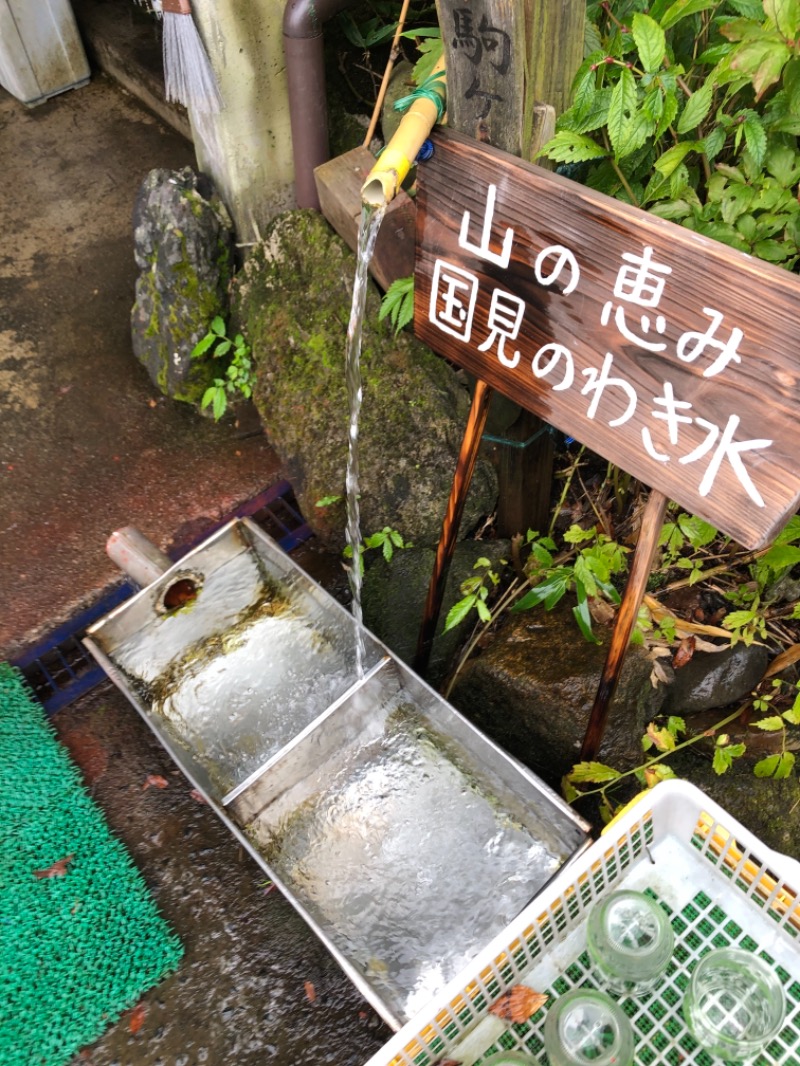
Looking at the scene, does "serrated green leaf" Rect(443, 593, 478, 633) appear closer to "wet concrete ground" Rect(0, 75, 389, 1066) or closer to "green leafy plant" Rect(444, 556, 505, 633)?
"green leafy plant" Rect(444, 556, 505, 633)

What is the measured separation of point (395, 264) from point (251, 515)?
1361mm

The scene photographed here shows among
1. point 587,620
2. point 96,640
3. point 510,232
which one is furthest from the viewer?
point 96,640

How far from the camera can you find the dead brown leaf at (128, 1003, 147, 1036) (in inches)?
106

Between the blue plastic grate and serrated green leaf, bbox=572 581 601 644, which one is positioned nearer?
serrated green leaf, bbox=572 581 601 644

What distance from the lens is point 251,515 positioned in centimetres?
406

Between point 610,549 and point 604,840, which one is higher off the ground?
point 604,840

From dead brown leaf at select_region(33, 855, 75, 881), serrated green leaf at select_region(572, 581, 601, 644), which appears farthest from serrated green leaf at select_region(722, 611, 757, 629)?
dead brown leaf at select_region(33, 855, 75, 881)

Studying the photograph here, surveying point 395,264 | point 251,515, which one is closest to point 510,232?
point 395,264

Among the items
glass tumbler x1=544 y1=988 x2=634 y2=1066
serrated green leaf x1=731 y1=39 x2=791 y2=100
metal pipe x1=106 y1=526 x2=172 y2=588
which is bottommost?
metal pipe x1=106 y1=526 x2=172 y2=588

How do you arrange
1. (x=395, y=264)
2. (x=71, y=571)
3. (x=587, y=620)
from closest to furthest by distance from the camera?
1. (x=587, y=620)
2. (x=395, y=264)
3. (x=71, y=571)

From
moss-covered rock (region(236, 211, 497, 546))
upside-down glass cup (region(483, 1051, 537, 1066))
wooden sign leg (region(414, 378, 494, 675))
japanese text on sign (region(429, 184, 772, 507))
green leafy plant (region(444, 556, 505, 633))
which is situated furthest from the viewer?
moss-covered rock (region(236, 211, 497, 546))

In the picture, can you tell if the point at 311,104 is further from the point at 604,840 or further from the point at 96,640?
the point at 604,840

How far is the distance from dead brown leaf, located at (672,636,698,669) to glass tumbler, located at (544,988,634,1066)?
5.22 feet

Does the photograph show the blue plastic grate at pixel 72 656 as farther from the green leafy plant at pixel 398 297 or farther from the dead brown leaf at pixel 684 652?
the dead brown leaf at pixel 684 652
